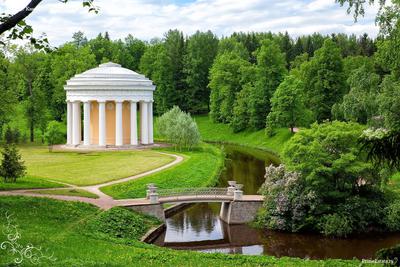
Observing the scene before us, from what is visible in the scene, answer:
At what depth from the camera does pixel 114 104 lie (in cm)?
5800

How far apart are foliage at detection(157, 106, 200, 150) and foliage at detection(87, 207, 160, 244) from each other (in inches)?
985

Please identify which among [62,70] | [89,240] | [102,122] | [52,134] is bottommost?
[89,240]

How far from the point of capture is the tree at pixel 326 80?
55.8 m

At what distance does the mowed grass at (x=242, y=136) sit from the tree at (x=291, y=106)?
1905 mm

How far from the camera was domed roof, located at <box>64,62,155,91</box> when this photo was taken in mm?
55594

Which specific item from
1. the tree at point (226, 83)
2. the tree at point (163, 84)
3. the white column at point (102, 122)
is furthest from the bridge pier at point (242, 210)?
the tree at point (163, 84)

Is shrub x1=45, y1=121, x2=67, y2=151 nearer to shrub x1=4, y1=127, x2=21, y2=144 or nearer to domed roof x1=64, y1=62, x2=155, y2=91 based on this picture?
shrub x1=4, y1=127, x2=21, y2=144

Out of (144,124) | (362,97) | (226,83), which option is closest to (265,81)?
(226,83)

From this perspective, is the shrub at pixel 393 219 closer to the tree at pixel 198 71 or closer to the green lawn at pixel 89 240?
the green lawn at pixel 89 240

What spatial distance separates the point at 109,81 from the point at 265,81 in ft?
65.4

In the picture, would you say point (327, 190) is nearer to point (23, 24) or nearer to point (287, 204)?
point (287, 204)

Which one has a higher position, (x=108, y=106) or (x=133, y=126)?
(x=108, y=106)

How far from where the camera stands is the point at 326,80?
55594 millimetres

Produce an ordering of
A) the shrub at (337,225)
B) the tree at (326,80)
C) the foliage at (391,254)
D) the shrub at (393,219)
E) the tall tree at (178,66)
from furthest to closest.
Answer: the tall tree at (178,66)
the tree at (326,80)
the shrub at (393,219)
the shrub at (337,225)
the foliage at (391,254)
